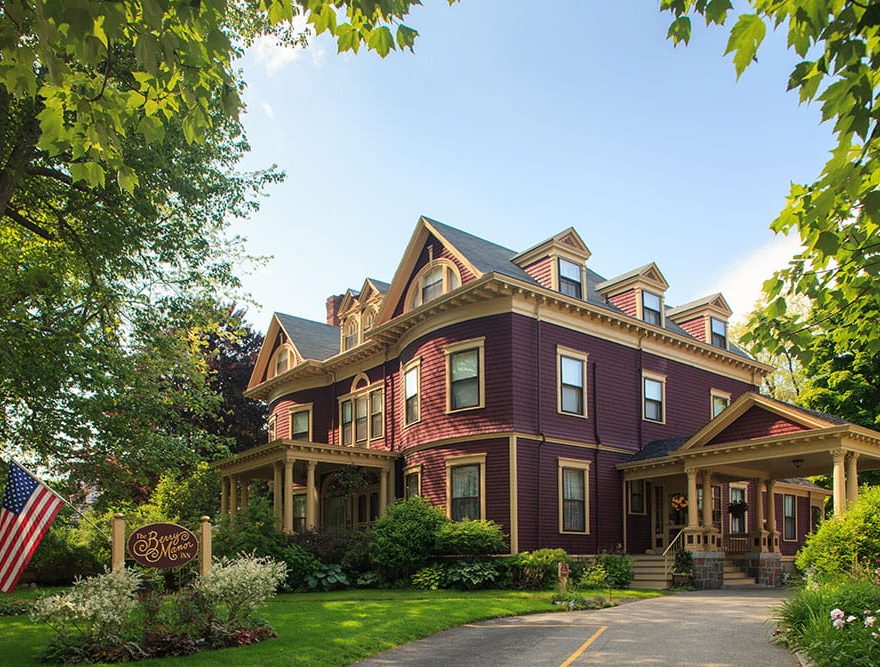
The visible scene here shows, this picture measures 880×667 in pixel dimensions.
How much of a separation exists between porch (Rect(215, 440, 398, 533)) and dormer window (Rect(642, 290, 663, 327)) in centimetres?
978

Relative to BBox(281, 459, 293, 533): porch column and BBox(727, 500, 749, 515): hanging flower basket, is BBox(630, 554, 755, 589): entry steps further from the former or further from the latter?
BBox(281, 459, 293, 533): porch column

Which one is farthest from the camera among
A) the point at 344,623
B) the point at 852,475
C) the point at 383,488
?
the point at 383,488

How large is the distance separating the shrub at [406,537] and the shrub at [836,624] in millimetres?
11801

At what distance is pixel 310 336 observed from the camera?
3566cm

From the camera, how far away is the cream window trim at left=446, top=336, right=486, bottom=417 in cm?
2362

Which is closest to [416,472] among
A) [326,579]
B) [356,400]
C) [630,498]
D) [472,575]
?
[326,579]

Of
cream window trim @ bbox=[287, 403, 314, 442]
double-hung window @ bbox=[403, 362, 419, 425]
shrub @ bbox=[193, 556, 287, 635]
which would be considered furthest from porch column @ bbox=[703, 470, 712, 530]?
cream window trim @ bbox=[287, 403, 314, 442]

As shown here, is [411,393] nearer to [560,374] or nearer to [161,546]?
[560,374]

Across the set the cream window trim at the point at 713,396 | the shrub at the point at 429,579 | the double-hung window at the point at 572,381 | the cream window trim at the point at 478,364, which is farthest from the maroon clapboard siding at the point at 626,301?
the shrub at the point at 429,579

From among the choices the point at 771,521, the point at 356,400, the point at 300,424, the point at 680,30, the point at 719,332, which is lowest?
the point at 771,521

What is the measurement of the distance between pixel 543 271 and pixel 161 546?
15784 mm

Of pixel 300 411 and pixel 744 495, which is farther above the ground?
pixel 300 411

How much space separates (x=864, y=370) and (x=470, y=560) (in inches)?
870

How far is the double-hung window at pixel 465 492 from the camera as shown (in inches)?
924
